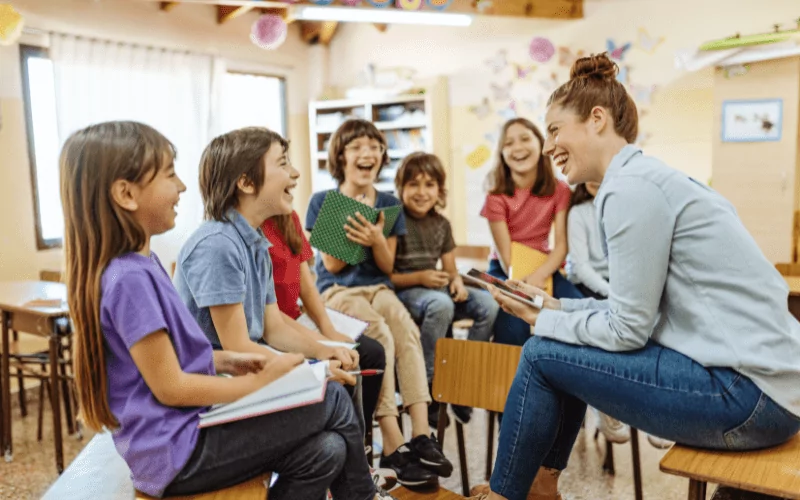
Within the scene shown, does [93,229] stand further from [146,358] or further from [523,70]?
[523,70]

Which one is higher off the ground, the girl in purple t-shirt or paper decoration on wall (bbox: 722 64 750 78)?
paper decoration on wall (bbox: 722 64 750 78)

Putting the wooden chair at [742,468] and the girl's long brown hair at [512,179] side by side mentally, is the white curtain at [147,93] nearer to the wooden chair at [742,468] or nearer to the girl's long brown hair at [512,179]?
the girl's long brown hair at [512,179]

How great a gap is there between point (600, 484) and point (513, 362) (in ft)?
2.57

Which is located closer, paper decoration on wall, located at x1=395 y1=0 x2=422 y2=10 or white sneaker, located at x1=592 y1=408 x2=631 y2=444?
white sneaker, located at x1=592 y1=408 x2=631 y2=444

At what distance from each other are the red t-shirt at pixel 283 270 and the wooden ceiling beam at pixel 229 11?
11.3 feet

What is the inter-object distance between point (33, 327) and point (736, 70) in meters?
3.92

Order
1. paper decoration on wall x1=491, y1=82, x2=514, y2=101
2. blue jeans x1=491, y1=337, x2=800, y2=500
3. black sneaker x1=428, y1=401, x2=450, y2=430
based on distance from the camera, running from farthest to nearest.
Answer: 1. paper decoration on wall x1=491, y1=82, x2=514, y2=101
2. black sneaker x1=428, y1=401, x2=450, y2=430
3. blue jeans x1=491, y1=337, x2=800, y2=500

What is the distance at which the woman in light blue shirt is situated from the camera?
120 cm

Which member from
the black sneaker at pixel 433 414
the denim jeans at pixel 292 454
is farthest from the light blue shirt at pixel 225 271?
the black sneaker at pixel 433 414

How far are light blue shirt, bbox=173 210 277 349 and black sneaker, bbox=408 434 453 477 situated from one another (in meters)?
0.62

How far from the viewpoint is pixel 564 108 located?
4.73 ft

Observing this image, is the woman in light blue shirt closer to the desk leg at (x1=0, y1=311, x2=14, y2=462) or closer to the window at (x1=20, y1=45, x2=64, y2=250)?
the desk leg at (x1=0, y1=311, x2=14, y2=462)

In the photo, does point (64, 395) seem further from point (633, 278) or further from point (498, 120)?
point (498, 120)

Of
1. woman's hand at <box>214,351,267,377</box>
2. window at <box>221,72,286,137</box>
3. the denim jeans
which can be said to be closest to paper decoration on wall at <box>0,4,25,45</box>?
window at <box>221,72,286,137</box>
